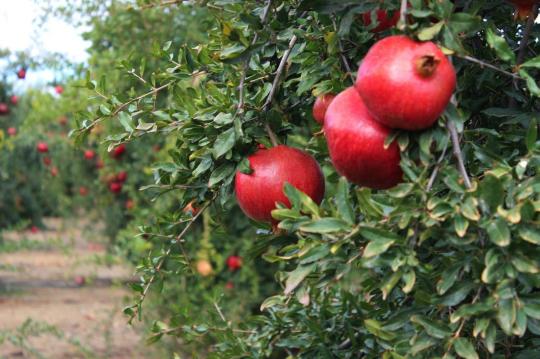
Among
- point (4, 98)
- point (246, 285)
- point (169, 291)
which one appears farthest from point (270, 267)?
point (4, 98)

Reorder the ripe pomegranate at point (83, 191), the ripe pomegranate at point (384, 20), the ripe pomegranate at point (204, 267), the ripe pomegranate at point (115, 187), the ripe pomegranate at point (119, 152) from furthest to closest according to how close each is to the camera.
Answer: the ripe pomegranate at point (83, 191) < the ripe pomegranate at point (115, 187) < the ripe pomegranate at point (119, 152) < the ripe pomegranate at point (204, 267) < the ripe pomegranate at point (384, 20)

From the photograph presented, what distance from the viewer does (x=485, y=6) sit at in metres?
1.03

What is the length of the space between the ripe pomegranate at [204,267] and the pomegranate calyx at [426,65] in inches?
114

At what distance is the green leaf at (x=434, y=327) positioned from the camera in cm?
80

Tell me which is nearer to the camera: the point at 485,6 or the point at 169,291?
the point at 485,6

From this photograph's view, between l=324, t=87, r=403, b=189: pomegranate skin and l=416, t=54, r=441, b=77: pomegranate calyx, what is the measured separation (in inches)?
3.0

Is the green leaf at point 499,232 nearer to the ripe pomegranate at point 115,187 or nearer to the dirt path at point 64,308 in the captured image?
the dirt path at point 64,308

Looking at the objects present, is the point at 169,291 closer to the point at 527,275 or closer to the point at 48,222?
the point at 527,275

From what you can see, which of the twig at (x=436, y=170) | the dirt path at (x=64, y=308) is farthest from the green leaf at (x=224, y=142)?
the dirt path at (x=64, y=308)

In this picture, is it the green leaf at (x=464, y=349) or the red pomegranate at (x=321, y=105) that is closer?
the green leaf at (x=464, y=349)

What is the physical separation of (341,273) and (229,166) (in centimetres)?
28

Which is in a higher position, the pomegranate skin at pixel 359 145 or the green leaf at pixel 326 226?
the pomegranate skin at pixel 359 145

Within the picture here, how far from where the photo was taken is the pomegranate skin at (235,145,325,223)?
0.96 meters

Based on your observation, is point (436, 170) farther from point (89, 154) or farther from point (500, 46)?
point (89, 154)
